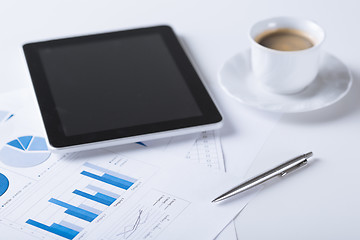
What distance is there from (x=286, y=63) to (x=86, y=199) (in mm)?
406

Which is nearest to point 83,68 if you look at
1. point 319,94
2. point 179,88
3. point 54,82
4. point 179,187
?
point 54,82

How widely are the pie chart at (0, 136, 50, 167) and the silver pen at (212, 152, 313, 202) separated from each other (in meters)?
0.29

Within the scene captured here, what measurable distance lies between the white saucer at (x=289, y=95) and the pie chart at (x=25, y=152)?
0.34 meters

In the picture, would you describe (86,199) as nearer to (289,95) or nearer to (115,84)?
(115,84)

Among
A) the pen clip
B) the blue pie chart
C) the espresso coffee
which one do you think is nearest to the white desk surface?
the pen clip

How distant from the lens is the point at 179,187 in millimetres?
837

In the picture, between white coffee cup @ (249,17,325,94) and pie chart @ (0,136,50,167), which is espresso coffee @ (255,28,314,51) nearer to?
white coffee cup @ (249,17,325,94)

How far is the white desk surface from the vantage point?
0.80m

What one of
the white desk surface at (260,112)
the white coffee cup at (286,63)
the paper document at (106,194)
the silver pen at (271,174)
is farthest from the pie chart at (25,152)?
the white coffee cup at (286,63)

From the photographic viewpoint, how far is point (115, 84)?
1.00m

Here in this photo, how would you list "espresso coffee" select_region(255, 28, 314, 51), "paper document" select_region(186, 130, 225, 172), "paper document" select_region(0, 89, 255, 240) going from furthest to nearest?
"espresso coffee" select_region(255, 28, 314, 51) → "paper document" select_region(186, 130, 225, 172) → "paper document" select_region(0, 89, 255, 240)

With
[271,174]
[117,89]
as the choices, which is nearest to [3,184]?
[117,89]

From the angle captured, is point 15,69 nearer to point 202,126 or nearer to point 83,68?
point 83,68

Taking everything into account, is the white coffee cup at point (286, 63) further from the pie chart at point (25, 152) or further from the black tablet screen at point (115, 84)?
the pie chart at point (25, 152)
